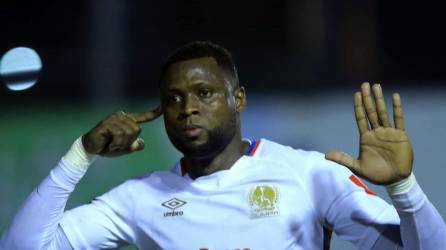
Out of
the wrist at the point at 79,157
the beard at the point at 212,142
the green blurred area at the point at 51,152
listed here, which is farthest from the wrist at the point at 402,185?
the green blurred area at the point at 51,152

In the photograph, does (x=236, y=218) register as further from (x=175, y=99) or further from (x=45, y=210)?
(x=45, y=210)

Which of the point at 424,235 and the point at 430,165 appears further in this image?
the point at 430,165

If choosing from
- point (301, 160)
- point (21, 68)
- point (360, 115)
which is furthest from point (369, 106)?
point (21, 68)

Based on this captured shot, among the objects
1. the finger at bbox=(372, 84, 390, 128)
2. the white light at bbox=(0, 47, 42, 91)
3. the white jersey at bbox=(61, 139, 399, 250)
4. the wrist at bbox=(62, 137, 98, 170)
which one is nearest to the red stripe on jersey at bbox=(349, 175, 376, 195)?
the white jersey at bbox=(61, 139, 399, 250)

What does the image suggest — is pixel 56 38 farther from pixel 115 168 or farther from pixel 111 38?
pixel 115 168

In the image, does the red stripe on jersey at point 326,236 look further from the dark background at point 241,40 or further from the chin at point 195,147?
the dark background at point 241,40

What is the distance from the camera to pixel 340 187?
55.1 inches

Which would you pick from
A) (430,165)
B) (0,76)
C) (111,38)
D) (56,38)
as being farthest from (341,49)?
(0,76)

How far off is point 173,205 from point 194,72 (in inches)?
11.8

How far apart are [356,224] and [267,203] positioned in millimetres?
194

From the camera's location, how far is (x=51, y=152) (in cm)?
213

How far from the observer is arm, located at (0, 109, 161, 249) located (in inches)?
57.1

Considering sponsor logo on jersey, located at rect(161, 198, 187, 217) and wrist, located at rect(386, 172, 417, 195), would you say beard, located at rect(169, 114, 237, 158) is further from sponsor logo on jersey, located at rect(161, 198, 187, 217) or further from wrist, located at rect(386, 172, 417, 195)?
wrist, located at rect(386, 172, 417, 195)

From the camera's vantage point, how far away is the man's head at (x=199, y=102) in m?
1.44
